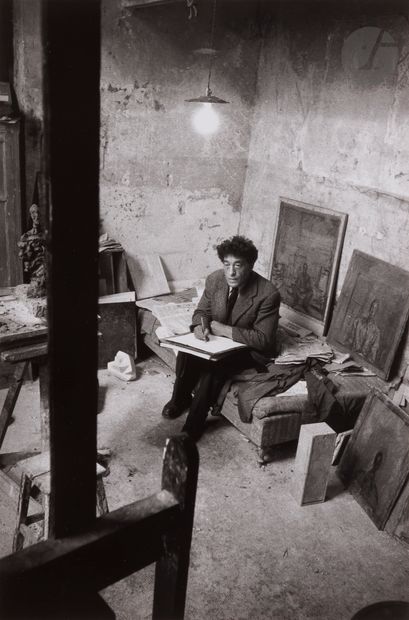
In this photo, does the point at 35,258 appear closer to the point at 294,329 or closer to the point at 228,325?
the point at 228,325

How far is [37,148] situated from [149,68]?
1550 millimetres

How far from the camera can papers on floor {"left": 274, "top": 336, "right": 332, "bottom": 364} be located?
542 cm

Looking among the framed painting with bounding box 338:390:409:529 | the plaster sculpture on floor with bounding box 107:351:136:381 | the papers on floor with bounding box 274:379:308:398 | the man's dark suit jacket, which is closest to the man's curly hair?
the man's dark suit jacket

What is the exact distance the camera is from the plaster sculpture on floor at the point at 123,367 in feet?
20.1

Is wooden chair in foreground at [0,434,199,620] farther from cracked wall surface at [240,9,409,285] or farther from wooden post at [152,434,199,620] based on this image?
cracked wall surface at [240,9,409,285]

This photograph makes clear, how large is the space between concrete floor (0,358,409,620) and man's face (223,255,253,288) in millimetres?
1378

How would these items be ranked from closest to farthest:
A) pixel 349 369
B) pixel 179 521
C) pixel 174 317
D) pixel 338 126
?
pixel 179 521 → pixel 349 369 → pixel 174 317 → pixel 338 126

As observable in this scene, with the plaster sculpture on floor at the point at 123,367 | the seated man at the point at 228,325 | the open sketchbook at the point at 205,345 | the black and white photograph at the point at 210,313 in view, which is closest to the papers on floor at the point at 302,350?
the black and white photograph at the point at 210,313

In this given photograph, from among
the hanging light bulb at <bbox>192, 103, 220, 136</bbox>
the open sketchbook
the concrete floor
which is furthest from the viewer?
the hanging light bulb at <bbox>192, 103, 220, 136</bbox>

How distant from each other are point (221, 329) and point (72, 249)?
13.8 ft

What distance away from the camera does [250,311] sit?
17.5ft

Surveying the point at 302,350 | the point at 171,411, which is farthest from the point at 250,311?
the point at 171,411

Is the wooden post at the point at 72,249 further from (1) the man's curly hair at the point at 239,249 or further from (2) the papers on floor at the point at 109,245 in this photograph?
(2) the papers on floor at the point at 109,245

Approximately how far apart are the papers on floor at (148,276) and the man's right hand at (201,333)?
1.76 m
